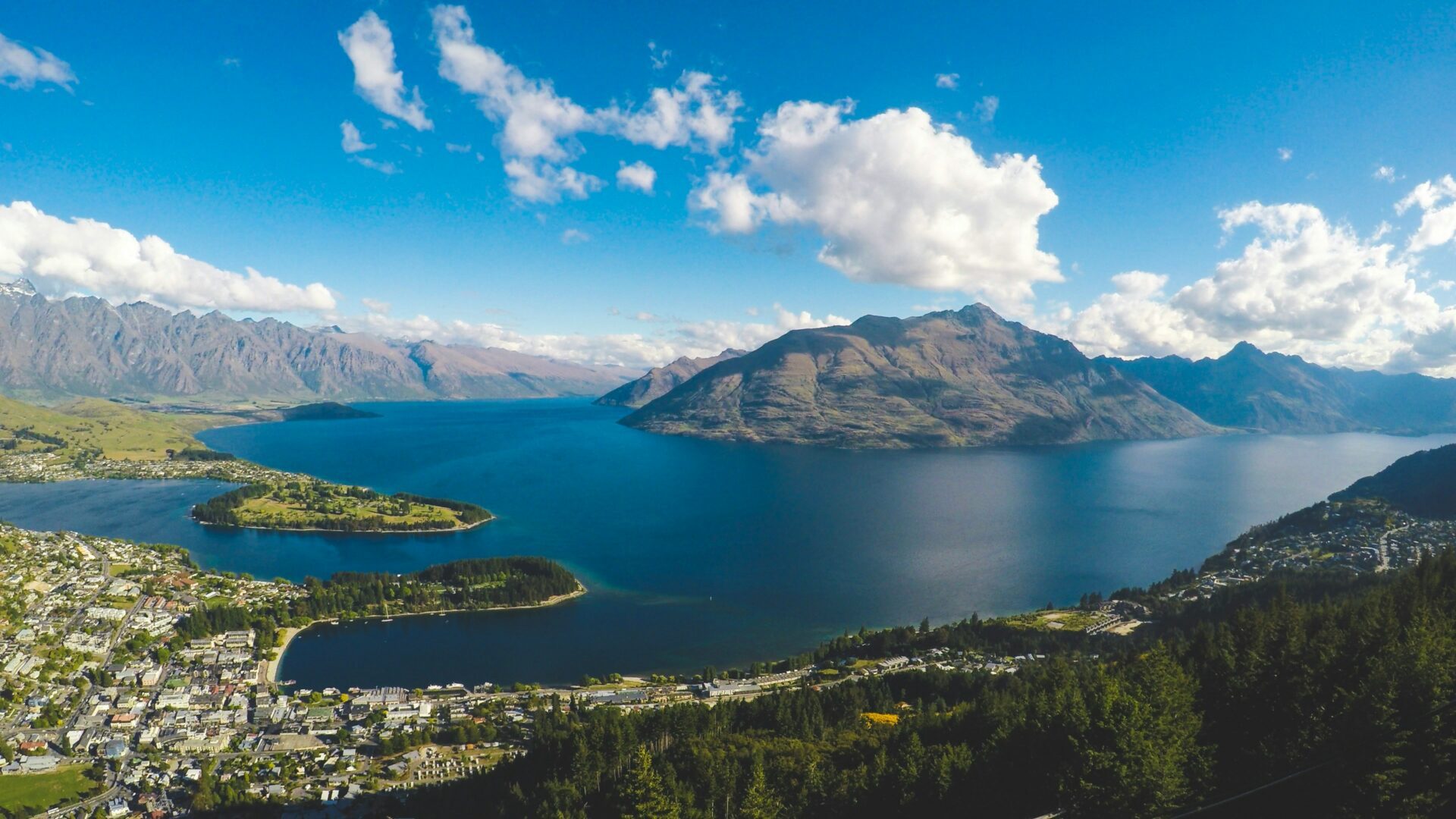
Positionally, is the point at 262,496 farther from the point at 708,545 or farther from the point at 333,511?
the point at 708,545

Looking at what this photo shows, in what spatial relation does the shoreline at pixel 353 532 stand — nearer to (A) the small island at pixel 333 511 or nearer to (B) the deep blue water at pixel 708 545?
(A) the small island at pixel 333 511

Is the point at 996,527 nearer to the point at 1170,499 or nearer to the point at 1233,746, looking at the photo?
the point at 1170,499

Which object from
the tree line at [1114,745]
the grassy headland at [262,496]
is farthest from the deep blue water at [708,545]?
the tree line at [1114,745]

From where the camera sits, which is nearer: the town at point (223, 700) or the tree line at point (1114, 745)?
the tree line at point (1114, 745)

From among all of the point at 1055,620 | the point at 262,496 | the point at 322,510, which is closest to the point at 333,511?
the point at 322,510

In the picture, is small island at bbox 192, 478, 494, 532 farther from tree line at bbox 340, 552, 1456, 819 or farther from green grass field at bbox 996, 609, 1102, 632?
green grass field at bbox 996, 609, 1102, 632

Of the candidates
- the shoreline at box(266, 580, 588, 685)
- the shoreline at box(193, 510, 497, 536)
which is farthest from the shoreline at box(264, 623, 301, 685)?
the shoreline at box(193, 510, 497, 536)

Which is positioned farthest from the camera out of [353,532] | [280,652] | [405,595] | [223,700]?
[353,532]
